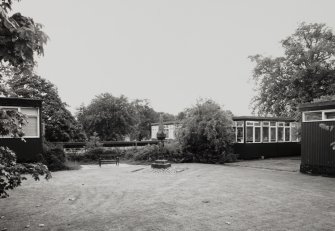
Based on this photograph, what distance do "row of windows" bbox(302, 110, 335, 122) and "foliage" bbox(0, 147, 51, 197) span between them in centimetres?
1279

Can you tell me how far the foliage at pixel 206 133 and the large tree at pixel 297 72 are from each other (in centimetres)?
1134

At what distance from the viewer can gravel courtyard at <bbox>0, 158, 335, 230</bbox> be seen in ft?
20.1

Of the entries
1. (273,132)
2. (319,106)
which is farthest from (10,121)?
(273,132)

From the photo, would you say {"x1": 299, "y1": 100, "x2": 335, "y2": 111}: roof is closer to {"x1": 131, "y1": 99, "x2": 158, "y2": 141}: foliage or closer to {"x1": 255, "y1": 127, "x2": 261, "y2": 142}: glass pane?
{"x1": 255, "y1": 127, "x2": 261, "y2": 142}: glass pane

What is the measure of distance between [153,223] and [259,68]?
29.1 m

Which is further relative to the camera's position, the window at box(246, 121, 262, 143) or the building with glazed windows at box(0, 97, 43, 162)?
the window at box(246, 121, 262, 143)

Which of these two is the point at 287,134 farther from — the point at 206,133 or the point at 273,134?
the point at 206,133

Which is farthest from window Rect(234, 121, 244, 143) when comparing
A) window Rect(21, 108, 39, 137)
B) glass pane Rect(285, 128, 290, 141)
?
window Rect(21, 108, 39, 137)

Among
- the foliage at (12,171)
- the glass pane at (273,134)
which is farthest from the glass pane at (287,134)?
the foliage at (12,171)

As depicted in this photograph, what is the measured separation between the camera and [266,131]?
23.8 meters

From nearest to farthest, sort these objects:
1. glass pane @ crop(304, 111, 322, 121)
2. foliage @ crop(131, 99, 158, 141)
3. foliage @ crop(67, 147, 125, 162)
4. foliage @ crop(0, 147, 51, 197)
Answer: foliage @ crop(0, 147, 51, 197) < glass pane @ crop(304, 111, 322, 121) < foliage @ crop(67, 147, 125, 162) < foliage @ crop(131, 99, 158, 141)

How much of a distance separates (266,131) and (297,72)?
28.4ft

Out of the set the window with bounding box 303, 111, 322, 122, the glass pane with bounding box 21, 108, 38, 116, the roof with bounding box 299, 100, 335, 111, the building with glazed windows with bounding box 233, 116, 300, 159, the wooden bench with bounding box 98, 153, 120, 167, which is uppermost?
the roof with bounding box 299, 100, 335, 111

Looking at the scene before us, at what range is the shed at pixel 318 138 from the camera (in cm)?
1383
